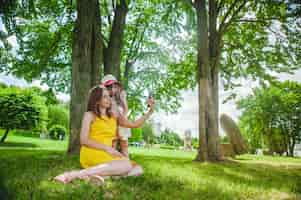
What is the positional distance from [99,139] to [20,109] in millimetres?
16369

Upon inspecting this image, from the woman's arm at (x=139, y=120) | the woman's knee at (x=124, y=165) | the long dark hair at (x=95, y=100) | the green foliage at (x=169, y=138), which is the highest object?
the long dark hair at (x=95, y=100)

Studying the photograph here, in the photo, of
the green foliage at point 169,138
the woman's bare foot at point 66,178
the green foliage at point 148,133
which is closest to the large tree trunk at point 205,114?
the woman's bare foot at point 66,178

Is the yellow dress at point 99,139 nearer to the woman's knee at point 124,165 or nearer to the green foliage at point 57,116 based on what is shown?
the woman's knee at point 124,165

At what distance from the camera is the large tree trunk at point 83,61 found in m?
7.50

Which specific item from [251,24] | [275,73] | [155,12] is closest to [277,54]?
[275,73]

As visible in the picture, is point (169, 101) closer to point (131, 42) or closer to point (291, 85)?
point (131, 42)

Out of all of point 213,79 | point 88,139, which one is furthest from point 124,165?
point 213,79

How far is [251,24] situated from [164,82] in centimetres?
607

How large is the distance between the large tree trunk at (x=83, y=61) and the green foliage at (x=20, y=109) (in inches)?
463

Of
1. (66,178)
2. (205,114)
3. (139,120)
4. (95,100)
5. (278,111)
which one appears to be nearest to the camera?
(66,178)

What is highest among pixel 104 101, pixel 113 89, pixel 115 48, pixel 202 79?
pixel 115 48

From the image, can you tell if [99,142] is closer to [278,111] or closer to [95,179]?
[95,179]

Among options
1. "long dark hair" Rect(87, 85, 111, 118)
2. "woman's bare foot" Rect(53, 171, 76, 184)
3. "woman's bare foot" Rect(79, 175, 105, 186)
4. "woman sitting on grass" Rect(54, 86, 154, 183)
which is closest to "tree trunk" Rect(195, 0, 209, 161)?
"woman sitting on grass" Rect(54, 86, 154, 183)

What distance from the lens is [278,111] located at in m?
16.3
